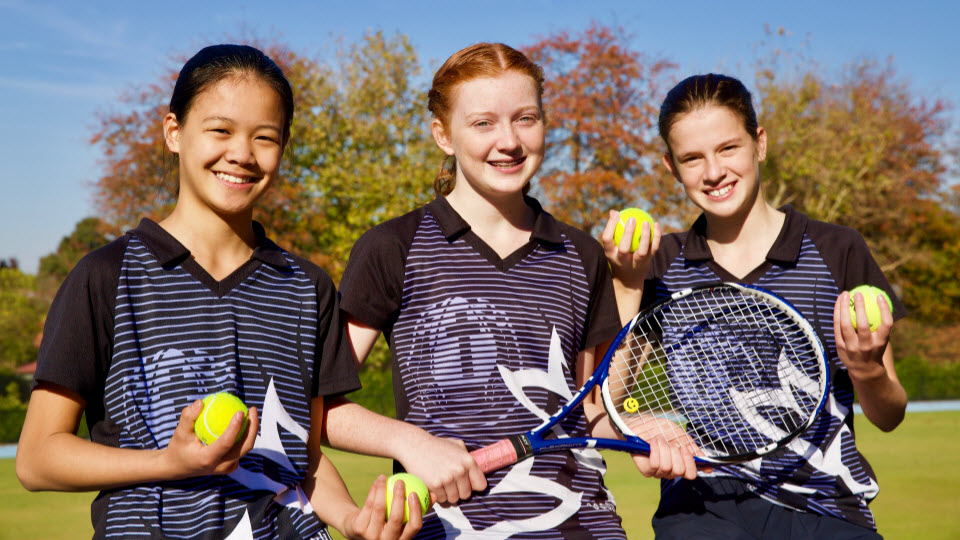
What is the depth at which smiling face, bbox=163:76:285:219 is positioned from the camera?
2.47 meters

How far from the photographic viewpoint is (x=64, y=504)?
8.26m

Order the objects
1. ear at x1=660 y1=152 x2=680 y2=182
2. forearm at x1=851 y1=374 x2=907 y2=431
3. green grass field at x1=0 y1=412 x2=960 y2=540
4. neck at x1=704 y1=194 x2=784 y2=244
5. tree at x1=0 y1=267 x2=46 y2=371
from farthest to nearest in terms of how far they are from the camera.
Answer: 1. tree at x1=0 y1=267 x2=46 y2=371
2. green grass field at x1=0 y1=412 x2=960 y2=540
3. ear at x1=660 y1=152 x2=680 y2=182
4. neck at x1=704 y1=194 x2=784 y2=244
5. forearm at x1=851 y1=374 x2=907 y2=431

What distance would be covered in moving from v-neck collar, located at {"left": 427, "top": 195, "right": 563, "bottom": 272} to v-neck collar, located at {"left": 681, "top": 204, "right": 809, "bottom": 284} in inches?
24.1

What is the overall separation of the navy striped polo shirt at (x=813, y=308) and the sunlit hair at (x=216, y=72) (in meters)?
1.58

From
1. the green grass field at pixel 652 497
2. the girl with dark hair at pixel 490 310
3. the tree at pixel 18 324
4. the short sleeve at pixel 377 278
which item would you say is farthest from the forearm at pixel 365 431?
the tree at pixel 18 324

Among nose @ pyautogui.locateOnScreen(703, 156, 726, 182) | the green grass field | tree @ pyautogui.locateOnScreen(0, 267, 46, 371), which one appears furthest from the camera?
tree @ pyautogui.locateOnScreen(0, 267, 46, 371)

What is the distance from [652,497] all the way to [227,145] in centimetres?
646

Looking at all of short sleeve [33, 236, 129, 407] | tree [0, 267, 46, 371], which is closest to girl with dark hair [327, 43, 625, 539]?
short sleeve [33, 236, 129, 407]

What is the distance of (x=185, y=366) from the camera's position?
229 cm

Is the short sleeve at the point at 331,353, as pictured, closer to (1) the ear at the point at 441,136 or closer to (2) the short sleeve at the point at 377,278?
(2) the short sleeve at the point at 377,278

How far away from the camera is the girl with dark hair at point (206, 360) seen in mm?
2143

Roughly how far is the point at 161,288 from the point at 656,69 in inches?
763

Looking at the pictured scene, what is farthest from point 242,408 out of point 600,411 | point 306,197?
point 306,197

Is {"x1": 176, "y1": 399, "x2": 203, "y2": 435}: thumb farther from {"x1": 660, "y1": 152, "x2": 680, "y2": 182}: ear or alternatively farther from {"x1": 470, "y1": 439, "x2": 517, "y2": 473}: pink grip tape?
{"x1": 660, "y1": 152, "x2": 680, "y2": 182}: ear
